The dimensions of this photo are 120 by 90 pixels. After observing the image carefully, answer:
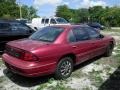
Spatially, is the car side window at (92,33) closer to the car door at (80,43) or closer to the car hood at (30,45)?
the car door at (80,43)

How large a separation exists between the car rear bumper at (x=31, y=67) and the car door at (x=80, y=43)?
106 cm

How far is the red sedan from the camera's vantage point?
568cm

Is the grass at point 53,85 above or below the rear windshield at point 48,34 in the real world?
below

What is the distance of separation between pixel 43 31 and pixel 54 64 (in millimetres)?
1502

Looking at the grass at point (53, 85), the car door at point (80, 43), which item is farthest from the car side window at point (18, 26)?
the grass at point (53, 85)

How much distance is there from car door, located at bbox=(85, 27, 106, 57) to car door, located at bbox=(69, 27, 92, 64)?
0.89 feet

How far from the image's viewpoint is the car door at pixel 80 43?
6723 mm

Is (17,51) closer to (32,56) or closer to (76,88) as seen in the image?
(32,56)

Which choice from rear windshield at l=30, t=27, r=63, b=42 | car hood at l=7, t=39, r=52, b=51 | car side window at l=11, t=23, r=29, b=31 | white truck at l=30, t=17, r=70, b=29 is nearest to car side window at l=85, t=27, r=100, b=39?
rear windshield at l=30, t=27, r=63, b=42

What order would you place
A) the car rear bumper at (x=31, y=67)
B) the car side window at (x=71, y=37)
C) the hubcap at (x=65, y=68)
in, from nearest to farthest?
the car rear bumper at (x=31, y=67) < the hubcap at (x=65, y=68) < the car side window at (x=71, y=37)

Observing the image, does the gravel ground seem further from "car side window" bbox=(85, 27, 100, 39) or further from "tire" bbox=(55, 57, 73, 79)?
"car side window" bbox=(85, 27, 100, 39)

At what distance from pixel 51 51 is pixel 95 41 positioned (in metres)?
2.44

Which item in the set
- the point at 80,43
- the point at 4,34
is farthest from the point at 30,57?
the point at 4,34

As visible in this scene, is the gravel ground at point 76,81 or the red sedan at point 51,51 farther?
the gravel ground at point 76,81
